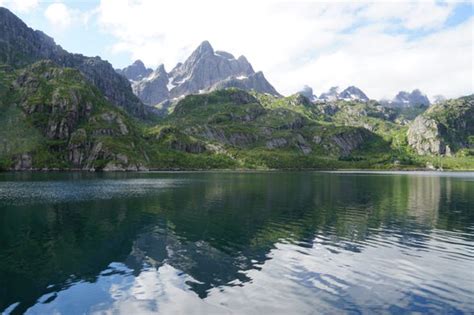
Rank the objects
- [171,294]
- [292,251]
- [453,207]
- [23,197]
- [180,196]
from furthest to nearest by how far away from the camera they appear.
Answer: [180,196], [23,197], [453,207], [292,251], [171,294]

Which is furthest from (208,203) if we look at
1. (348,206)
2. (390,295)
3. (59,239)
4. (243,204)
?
(390,295)

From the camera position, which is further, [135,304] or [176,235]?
[176,235]

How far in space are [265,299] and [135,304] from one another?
1202cm

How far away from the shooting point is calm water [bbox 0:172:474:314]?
3528 cm

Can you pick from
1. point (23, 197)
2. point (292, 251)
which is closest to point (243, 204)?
point (292, 251)

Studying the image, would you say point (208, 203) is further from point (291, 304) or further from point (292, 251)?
point (291, 304)

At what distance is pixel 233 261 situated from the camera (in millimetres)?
49219

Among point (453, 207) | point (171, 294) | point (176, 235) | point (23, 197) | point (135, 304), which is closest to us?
point (135, 304)

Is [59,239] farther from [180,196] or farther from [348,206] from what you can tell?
[348,206]

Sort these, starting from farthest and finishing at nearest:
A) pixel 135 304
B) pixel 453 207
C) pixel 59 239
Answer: pixel 453 207 → pixel 59 239 → pixel 135 304

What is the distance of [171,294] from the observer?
122ft

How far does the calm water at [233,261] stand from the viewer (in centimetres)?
3528

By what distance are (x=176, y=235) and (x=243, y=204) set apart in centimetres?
4368

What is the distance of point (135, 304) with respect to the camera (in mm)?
34625
